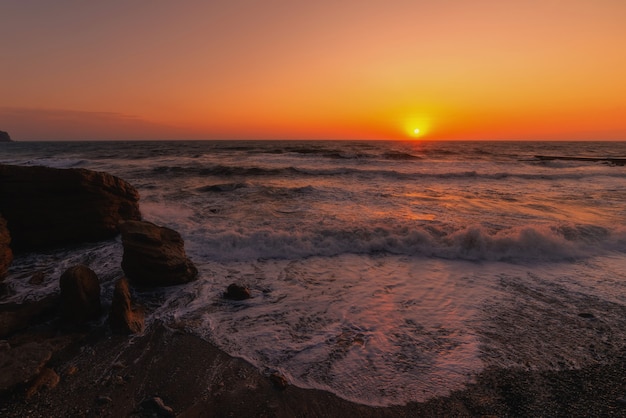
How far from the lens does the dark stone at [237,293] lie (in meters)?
5.23

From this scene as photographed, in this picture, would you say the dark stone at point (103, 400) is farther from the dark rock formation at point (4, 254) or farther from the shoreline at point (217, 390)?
the dark rock formation at point (4, 254)

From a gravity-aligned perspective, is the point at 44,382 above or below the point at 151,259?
below

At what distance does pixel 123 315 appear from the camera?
169 inches

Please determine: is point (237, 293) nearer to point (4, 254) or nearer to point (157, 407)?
point (157, 407)

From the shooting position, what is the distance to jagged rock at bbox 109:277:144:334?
4230 mm

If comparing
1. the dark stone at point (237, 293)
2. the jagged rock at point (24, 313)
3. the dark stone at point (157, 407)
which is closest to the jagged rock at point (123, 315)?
the jagged rock at point (24, 313)

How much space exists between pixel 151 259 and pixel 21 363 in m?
2.32

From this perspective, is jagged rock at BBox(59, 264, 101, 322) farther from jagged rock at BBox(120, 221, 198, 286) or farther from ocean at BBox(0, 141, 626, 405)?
jagged rock at BBox(120, 221, 198, 286)

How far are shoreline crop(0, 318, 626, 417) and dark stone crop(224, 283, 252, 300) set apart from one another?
1.41 metres

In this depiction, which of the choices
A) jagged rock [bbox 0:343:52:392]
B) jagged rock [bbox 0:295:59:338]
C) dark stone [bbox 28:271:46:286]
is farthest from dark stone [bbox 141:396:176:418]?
dark stone [bbox 28:271:46:286]

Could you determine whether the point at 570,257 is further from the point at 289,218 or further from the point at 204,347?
the point at 204,347

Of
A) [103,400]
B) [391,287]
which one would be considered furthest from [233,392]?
[391,287]

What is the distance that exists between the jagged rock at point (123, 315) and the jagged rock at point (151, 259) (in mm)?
895

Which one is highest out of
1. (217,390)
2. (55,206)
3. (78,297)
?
(55,206)
